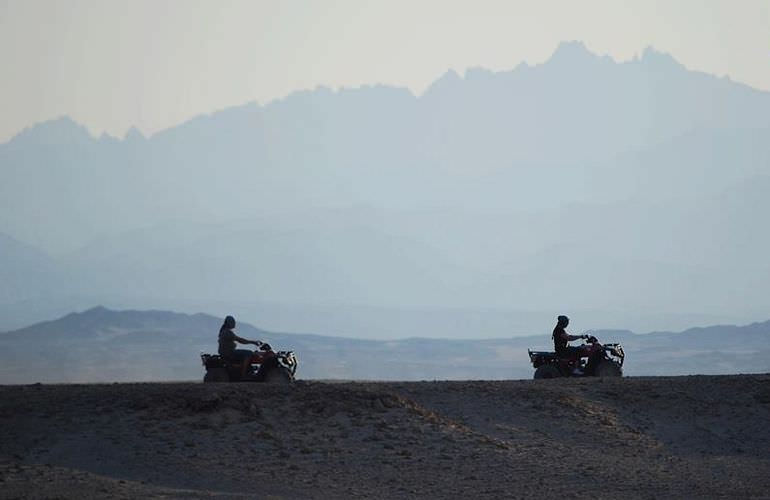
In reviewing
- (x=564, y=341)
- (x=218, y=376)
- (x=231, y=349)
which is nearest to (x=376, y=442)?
(x=231, y=349)

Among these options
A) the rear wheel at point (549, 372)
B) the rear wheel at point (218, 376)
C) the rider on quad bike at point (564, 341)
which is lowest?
the rear wheel at point (218, 376)

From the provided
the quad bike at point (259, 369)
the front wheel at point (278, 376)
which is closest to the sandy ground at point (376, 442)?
the front wheel at point (278, 376)

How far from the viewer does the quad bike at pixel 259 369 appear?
32.5 m

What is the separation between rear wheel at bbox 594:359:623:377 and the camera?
35438 mm

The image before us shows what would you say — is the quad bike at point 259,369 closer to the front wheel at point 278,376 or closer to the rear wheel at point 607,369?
the front wheel at point 278,376

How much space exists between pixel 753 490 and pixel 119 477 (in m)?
12.3

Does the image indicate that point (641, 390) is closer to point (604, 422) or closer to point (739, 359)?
point (604, 422)

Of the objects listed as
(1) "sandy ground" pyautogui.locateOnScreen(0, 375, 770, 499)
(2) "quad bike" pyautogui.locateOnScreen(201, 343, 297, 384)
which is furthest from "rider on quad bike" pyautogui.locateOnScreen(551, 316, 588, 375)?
(2) "quad bike" pyautogui.locateOnScreen(201, 343, 297, 384)

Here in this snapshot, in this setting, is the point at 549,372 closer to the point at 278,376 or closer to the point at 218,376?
the point at 278,376

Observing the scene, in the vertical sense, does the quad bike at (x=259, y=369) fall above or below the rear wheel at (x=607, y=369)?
below

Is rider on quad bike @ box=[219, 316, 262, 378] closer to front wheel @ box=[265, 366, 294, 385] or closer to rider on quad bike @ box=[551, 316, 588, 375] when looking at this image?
front wheel @ box=[265, 366, 294, 385]

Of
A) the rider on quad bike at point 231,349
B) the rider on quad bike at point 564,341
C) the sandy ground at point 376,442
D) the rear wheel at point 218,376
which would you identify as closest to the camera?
the sandy ground at point 376,442

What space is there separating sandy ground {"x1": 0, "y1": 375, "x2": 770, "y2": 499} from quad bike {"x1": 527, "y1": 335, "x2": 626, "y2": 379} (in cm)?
294

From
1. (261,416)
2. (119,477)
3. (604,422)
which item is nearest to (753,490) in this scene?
(604,422)
